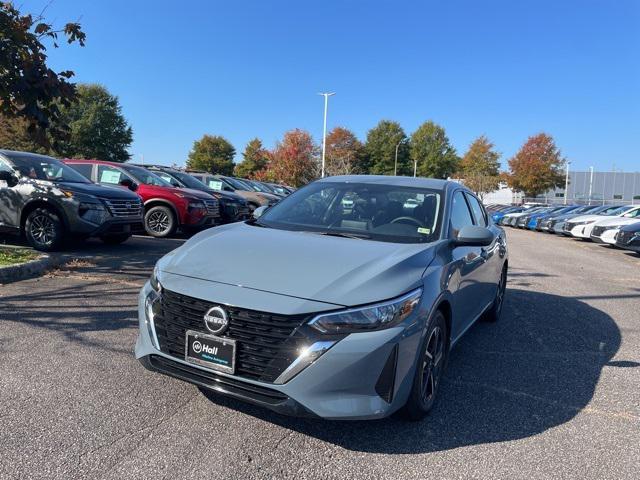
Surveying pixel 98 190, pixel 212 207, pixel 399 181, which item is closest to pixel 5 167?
pixel 98 190

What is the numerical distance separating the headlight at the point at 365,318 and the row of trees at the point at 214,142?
22.1 feet

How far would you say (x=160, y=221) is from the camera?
1137cm

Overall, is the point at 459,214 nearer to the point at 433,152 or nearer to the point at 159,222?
→ the point at 159,222

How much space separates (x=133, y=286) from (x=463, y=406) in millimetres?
4374

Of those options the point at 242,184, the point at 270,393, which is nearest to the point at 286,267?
the point at 270,393

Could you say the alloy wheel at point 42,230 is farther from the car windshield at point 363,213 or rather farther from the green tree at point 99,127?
the green tree at point 99,127

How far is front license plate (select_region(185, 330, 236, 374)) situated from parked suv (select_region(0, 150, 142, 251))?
609 centimetres

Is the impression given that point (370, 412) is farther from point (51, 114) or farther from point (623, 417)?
point (51, 114)

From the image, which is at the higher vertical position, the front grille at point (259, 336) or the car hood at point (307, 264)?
the car hood at point (307, 264)

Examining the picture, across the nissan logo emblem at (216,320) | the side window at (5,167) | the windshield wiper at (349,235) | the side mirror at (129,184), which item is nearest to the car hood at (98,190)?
Result: the side window at (5,167)

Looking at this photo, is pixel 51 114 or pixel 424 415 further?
pixel 51 114

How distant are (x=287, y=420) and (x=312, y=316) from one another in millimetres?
869

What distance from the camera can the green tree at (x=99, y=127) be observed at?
48281 millimetres

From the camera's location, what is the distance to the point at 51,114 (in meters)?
7.83
